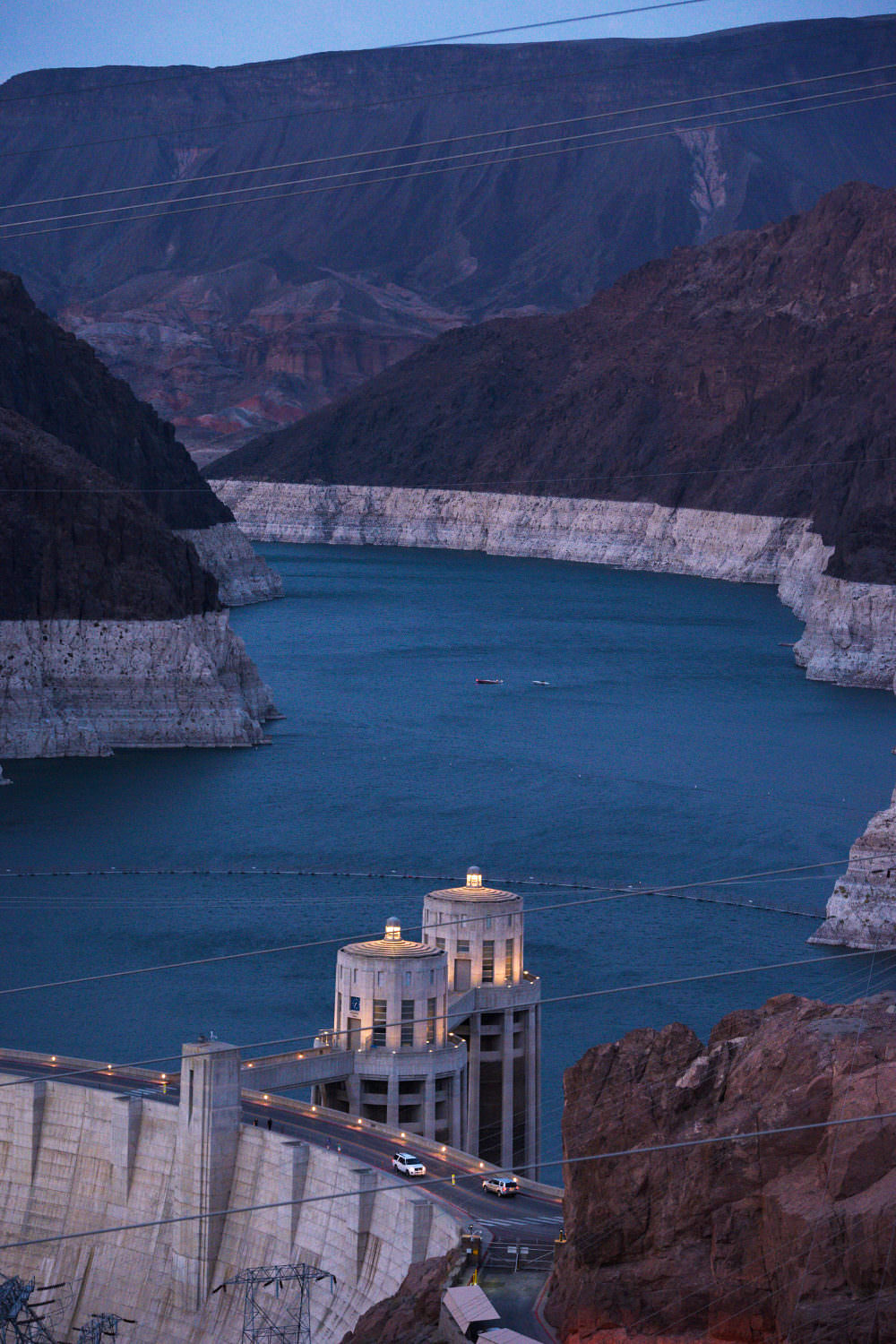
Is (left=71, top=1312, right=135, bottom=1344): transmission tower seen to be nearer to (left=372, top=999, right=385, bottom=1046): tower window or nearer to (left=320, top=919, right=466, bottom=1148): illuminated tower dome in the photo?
(left=320, top=919, right=466, bottom=1148): illuminated tower dome

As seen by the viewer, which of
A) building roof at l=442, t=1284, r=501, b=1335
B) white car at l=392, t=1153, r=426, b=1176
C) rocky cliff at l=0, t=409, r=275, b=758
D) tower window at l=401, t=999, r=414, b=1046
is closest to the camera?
building roof at l=442, t=1284, r=501, b=1335

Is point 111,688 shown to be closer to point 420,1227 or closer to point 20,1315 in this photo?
point 20,1315

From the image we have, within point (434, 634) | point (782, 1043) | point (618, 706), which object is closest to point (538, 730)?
point (618, 706)

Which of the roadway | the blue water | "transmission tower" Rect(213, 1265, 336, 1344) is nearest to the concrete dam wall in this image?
"transmission tower" Rect(213, 1265, 336, 1344)

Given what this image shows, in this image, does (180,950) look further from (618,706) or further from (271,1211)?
(618,706)

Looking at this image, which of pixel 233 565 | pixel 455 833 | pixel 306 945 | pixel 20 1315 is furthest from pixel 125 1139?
pixel 233 565
